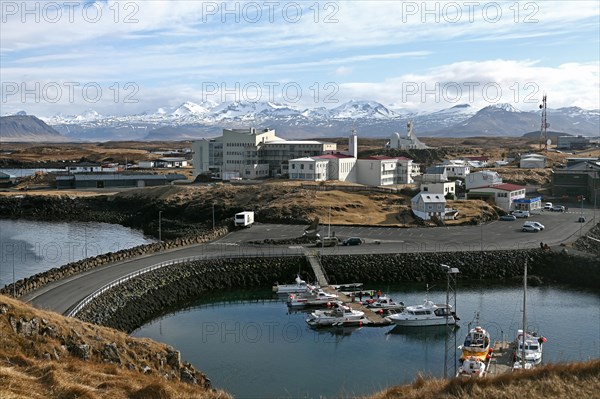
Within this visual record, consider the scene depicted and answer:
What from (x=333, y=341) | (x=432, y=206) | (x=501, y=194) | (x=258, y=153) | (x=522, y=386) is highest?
(x=258, y=153)

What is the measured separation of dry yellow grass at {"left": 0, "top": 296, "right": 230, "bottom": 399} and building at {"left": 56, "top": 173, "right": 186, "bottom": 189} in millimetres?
44824

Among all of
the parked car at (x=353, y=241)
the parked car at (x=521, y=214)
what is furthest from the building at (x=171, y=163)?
the parked car at (x=353, y=241)

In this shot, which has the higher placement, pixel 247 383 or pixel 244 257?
pixel 244 257

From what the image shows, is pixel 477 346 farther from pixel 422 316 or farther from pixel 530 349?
pixel 422 316

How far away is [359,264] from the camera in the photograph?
27125 mm

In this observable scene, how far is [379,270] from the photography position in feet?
88.7

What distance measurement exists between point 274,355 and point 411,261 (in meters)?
10.3

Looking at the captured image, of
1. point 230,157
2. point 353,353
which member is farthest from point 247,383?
point 230,157

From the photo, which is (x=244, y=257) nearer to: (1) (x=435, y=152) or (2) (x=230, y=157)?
(2) (x=230, y=157)

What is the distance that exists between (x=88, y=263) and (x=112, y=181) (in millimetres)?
35822

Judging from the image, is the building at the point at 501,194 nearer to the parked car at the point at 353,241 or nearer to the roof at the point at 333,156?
the roof at the point at 333,156

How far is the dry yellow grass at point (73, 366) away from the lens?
987 cm

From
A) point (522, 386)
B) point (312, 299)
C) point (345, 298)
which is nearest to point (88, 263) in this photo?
point (312, 299)

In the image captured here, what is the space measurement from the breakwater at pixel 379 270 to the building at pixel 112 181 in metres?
32.9
